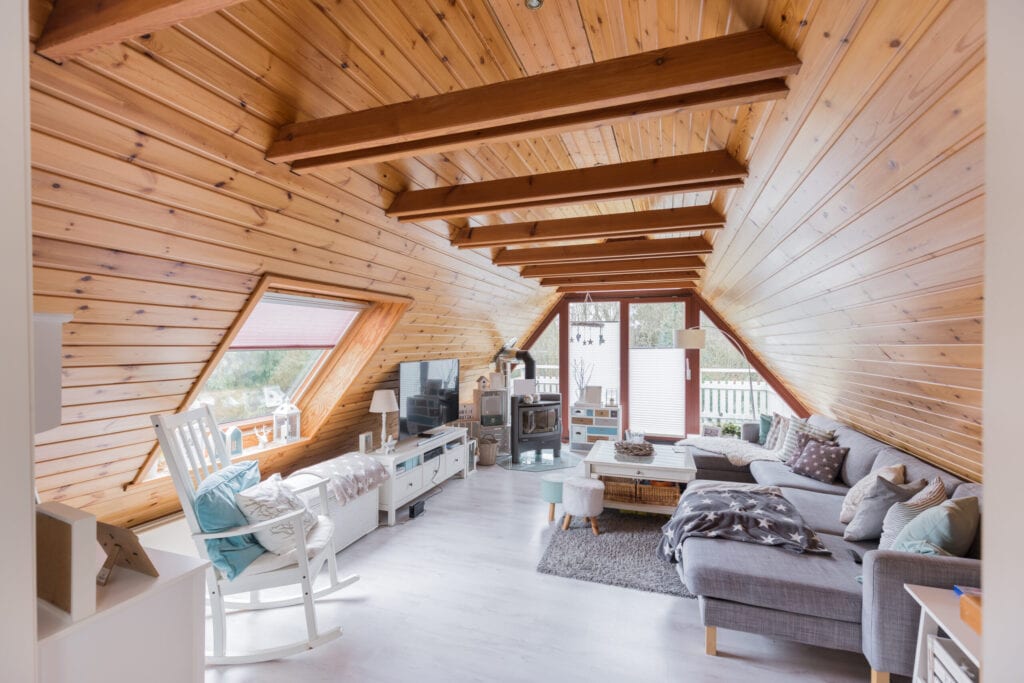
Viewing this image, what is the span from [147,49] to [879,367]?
140 inches

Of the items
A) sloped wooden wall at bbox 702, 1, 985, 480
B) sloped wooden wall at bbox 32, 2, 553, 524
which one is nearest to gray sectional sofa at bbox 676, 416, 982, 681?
sloped wooden wall at bbox 702, 1, 985, 480

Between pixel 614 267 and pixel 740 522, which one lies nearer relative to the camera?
pixel 740 522

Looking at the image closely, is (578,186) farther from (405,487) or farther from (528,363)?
(528,363)

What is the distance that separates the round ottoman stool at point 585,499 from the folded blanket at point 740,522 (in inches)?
23.1

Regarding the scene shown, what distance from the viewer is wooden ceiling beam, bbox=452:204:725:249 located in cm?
270

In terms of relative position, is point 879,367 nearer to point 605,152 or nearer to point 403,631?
point 605,152

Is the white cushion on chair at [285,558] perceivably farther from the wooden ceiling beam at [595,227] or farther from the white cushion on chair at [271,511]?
the wooden ceiling beam at [595,227]

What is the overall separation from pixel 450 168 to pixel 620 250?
5.60 ft

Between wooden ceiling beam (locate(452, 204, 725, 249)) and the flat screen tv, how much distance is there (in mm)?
1575

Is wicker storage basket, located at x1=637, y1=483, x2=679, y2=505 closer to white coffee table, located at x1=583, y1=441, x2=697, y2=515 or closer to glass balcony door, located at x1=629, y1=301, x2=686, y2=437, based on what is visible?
white coffee table, located at x1=583, y1=441, x2=697, y2=515

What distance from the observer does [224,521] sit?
218 centimetres

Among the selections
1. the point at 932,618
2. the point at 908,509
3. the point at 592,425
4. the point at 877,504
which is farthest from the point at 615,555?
the point at 592,425
